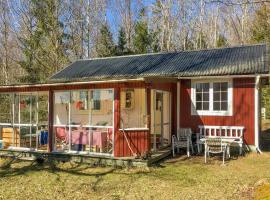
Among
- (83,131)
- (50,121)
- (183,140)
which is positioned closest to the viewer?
(83,131)

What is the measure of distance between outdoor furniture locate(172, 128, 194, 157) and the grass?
570 mm

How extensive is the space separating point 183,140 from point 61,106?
5478mm

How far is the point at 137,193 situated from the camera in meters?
7.84

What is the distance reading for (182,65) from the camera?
1448 centimetres

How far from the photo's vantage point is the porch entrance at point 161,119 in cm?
1198

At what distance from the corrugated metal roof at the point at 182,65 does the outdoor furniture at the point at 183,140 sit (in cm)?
223

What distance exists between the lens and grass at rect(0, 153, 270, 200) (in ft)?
25.3

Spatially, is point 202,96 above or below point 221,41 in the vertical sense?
below

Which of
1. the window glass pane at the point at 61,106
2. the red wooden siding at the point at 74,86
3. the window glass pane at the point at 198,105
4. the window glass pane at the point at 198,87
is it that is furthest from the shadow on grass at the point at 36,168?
the window glass pane at the point at 198,87

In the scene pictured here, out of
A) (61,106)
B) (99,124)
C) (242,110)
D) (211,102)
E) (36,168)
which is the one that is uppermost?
(211,102)

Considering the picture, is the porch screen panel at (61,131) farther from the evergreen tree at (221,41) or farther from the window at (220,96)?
→ the evergreen tree at (221,41)

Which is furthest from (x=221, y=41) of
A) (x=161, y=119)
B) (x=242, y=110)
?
(x=161, y=119)

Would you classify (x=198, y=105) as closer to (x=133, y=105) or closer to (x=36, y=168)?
(x=133, y=105)

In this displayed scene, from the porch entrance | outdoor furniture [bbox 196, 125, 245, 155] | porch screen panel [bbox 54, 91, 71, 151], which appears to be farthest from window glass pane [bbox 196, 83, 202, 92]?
porch screen panel [bbox 54, 91, 71, 151]
